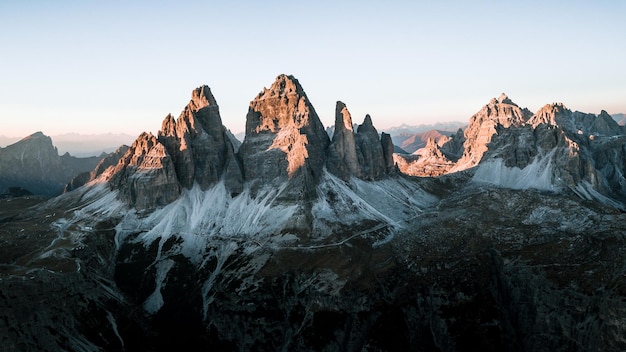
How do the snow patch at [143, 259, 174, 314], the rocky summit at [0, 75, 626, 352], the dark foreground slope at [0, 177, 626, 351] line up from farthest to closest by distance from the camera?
the snow patch at [143, 259, 174, 314] < the rocky summit at [0, 75, 626, 352] < the dark foreground slope at [0, 177, 626, 351]

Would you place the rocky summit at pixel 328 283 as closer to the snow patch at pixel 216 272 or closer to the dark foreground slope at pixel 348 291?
the dark foreground slope at pixel 348 291

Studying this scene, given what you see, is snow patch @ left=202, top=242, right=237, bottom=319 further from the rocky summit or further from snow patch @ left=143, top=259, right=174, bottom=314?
snow patch @ left=143, top=259, right=174, bottom=314

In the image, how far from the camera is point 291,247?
17575 centimetres

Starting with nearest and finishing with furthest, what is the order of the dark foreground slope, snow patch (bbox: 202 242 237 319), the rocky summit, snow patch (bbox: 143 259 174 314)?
the dark foreground slope, the rocky summit, snow patch (bbox: 202 242 237 319), snow patch (bbox: 143 259 174 314)

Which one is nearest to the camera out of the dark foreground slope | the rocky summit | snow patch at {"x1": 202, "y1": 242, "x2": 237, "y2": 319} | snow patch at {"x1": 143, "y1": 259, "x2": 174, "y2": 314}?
the dark foreground slope

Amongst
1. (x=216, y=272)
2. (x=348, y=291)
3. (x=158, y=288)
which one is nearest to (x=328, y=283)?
(x=348, y=291)

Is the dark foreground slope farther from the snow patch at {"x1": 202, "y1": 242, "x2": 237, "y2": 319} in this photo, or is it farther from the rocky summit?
the snow patch at {"x1": 202, "y1": 242, "x2": 237, "y2": 319}

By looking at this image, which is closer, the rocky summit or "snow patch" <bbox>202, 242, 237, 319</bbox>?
the rocky summit

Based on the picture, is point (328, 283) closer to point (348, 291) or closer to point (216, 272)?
point (348, 291)

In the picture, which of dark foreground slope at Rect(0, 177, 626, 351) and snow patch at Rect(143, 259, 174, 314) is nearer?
dark foreground slope at Rect(0, 177, 626, 351)

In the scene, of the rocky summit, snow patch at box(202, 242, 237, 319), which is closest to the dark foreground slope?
the rocky summit

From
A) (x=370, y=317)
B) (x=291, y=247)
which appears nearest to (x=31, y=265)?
(x=291, y=247)

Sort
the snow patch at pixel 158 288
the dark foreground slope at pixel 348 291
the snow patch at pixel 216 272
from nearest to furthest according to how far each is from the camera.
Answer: the dark foreground slope at pixel 348 291, the snow patch at pixel 216 272, the snow patch at pixel 158 288

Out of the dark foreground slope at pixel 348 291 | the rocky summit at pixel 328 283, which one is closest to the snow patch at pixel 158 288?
the rocky summit at pixel 328 283
